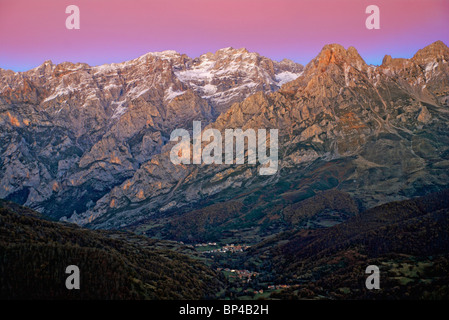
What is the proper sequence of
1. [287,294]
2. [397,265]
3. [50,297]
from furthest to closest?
[397,265], [287,294], [50,297]

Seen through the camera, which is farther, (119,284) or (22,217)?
(22,217)

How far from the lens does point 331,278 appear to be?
194 metres

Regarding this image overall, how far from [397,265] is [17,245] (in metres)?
147
